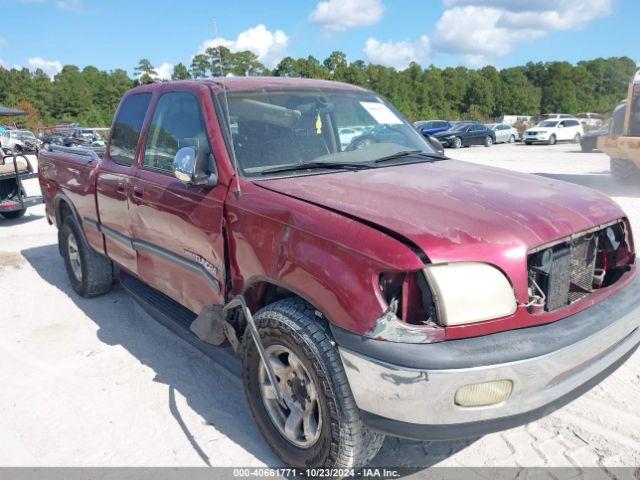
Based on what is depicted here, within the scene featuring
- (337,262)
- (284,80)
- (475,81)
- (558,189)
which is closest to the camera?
(337,262)

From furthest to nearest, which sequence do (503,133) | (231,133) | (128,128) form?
(503,133) → (128,128) → (231,133)

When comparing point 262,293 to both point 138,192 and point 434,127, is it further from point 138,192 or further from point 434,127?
point 434,127

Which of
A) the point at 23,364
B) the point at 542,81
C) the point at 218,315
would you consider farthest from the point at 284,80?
the point at 542,81

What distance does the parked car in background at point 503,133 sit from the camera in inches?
1358

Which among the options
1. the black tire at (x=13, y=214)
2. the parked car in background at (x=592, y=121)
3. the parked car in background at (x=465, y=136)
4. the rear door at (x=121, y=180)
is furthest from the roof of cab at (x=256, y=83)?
the parked car in background at (x=592, y=121)

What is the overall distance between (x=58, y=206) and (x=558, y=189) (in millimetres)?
4805

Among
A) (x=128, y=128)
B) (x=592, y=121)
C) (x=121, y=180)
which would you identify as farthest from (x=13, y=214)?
(x=592, y=121)

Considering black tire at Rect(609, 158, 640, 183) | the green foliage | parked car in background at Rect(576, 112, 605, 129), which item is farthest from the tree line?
black tire at Rect(609, 158, 640, 183)

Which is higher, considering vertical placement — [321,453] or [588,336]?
[588,336]

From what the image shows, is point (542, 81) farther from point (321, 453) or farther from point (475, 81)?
point (321, 453)

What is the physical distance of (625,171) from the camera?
39.9 ft

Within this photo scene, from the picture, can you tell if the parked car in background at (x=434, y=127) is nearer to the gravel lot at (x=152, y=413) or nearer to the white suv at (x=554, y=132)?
the white suv at (x=554, y=132)

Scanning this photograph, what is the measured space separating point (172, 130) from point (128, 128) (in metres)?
0.83

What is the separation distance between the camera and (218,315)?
3.06m
